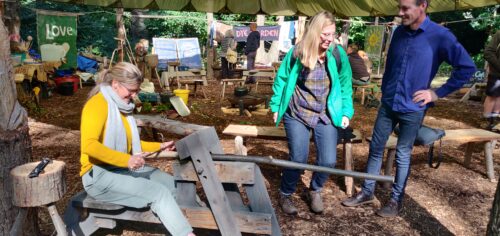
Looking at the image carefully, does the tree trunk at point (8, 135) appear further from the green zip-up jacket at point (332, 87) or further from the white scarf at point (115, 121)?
the green zip-up jacket at point (332, 87)

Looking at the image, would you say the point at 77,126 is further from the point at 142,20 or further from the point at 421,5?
the point at 142,20

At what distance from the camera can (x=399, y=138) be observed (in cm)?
337

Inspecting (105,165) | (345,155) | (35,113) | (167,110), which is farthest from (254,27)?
(105,165)

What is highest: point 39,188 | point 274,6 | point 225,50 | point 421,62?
point 274,6

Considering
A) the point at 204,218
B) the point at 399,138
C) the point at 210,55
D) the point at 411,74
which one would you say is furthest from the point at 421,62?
the point at 210,55

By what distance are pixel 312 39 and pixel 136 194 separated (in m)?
1.84

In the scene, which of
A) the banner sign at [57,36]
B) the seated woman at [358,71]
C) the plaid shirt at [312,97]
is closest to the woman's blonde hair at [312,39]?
the plaid shirt at [312,97]

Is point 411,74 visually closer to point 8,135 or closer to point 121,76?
point 121,76

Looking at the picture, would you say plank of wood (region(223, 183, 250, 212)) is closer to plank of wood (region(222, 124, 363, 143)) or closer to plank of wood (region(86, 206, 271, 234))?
plank of wood (region(86, 206, 271, 234))

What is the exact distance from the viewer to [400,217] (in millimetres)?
3555

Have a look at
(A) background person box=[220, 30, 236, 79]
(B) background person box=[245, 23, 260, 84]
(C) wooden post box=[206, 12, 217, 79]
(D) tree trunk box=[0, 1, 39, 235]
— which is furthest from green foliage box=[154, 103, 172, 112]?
(C) wooden post box=[206, 12, 217, 79]

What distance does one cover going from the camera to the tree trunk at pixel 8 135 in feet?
7.95

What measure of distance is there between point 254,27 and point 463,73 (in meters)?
12.0

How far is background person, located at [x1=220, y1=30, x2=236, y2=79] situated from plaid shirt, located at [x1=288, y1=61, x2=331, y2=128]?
1174cm
